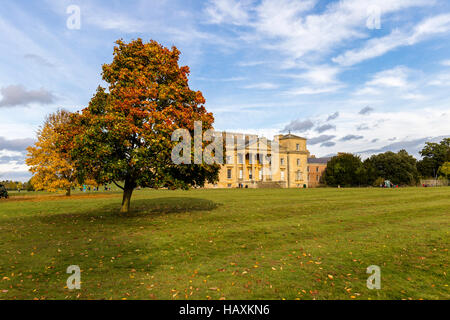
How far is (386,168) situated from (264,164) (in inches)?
1781

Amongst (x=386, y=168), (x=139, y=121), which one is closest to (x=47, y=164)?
(x=139, y=121)

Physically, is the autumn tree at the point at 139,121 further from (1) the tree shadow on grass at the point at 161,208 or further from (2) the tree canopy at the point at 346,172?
(2) the tree canopy at the point at 346,172

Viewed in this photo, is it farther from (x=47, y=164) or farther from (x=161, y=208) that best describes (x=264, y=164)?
(x=161, y=208)

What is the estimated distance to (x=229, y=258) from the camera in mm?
9883

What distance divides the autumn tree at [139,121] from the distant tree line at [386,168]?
278 ft

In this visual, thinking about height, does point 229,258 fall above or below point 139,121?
below

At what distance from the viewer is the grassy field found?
286 inches

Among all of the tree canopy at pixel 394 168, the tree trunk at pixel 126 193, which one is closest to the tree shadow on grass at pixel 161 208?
the tree trunk at pixel 126 193

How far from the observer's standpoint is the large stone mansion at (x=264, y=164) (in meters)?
88.4

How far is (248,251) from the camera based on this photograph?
10.7 metres
